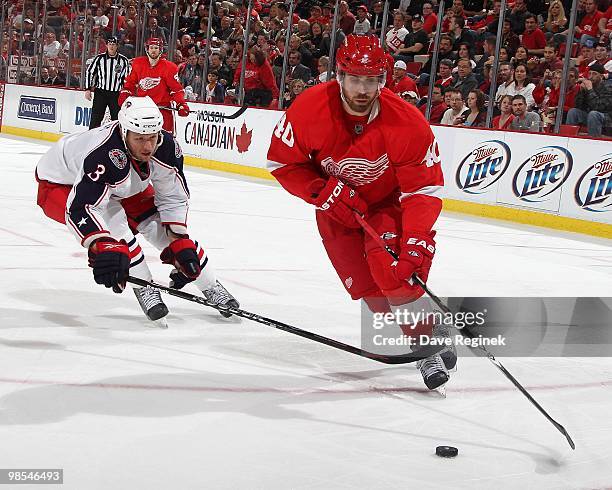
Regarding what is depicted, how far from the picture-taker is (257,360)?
3.81 m

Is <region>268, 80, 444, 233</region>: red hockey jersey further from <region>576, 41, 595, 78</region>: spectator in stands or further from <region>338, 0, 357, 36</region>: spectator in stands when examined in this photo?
<region>338, 0, 357, 36</region>: spectator in stands

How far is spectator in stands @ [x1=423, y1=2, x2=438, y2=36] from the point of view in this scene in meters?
10.8

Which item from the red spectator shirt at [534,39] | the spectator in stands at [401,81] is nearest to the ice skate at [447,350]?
the red spectator shirt at [534,39]

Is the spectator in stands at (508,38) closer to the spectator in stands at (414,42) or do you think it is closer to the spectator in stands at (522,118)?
the spectator in stands at (522,118)

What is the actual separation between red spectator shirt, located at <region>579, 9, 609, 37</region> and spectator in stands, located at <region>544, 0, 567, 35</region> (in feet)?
1.70

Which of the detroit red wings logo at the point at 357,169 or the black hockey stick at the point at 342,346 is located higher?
the detroit red wings logo at the point at 357,169

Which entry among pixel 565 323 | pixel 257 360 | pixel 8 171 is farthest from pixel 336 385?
pixel 8 171

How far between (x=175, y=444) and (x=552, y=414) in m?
1.29

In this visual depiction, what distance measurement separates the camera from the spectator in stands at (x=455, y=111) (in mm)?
9719

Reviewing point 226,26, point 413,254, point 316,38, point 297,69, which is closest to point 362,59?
point 413,254

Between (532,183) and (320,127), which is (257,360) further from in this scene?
(532,183)

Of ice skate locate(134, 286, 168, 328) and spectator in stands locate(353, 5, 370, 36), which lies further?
spectator in stands locate(353, 5, 370, 36)

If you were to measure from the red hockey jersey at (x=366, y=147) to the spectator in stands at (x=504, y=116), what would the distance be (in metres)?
5.75

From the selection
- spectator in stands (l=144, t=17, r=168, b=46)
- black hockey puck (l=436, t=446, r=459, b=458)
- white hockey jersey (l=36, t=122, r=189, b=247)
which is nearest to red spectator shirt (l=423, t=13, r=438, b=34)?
spectator in stands (l=144, t=17, r=168, b=46)
